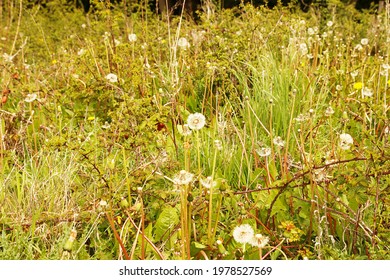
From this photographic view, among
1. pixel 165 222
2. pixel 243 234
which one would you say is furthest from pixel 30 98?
pixel 243 234

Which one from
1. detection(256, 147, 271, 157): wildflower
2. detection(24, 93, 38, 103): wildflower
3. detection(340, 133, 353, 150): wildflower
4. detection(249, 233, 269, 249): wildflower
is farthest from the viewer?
detection(24, 93, 38, 103): wildflower

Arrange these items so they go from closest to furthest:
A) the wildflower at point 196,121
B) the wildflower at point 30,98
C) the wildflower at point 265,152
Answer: the wildflower at point 196,121 < the wildflower at point 265,152 < the wildflower at point 30,98

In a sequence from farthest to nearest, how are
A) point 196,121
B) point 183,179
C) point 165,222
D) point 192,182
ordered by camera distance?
1. point 165,222
2. point 192,182
3. point 196,121
4. point 183,179

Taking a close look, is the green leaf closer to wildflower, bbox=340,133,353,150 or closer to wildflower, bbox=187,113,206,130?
wildflower, bbox=187,113,206,130

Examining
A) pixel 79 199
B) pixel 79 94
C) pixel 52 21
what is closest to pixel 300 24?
pixel 79 94

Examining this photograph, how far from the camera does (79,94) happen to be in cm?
317

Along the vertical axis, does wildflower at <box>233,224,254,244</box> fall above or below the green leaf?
above

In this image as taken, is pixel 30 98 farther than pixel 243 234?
Yes

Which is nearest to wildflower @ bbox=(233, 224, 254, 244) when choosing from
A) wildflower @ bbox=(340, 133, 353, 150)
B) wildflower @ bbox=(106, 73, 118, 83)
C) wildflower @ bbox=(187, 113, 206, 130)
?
wildflower @ bbox=(187, 113, 206, 130)

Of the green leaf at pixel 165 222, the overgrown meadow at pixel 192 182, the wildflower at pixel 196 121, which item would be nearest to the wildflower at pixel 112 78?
the overgrown meadow at pixel 192 182

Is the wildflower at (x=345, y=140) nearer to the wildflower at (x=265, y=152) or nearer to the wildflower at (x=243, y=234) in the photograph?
the wildflower at (x=265, y=152)

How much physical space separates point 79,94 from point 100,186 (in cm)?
126

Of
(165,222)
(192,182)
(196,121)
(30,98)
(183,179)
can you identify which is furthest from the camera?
(30,98)

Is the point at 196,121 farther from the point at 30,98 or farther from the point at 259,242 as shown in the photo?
the point at 30,98
